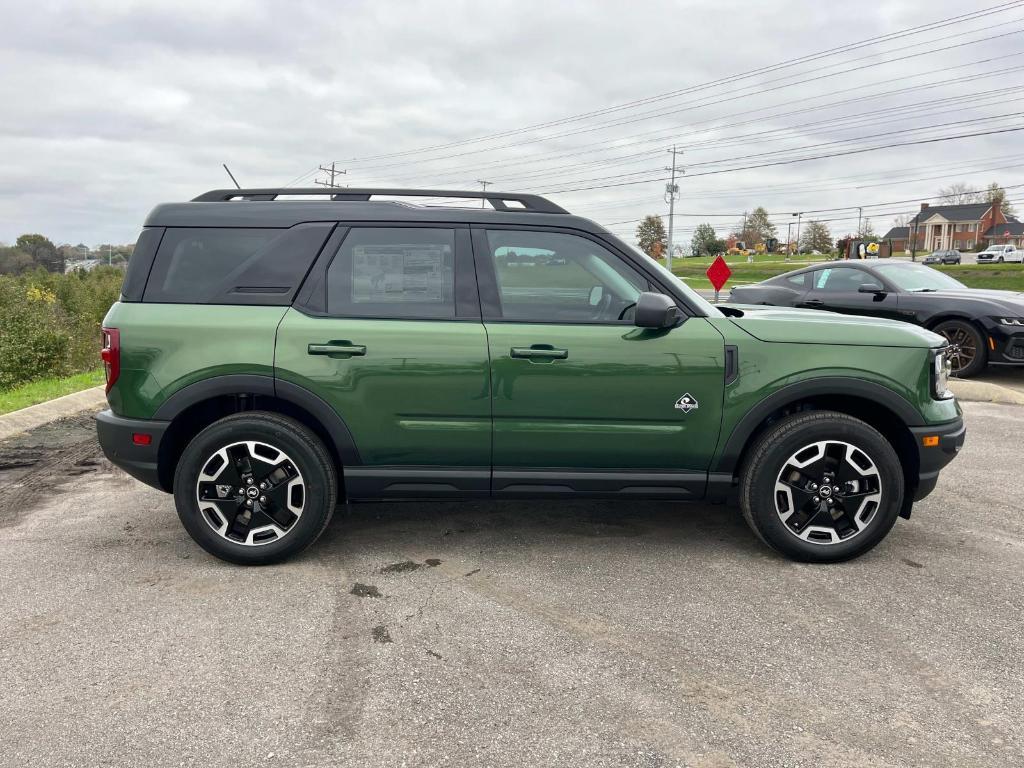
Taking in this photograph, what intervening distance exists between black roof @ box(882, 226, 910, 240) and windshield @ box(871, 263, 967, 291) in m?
128

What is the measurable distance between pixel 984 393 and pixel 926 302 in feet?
4.81

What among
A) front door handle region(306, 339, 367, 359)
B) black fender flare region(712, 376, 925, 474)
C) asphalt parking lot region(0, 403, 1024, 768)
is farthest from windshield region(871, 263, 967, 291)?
front door handle region(306, 339, 367, 359)

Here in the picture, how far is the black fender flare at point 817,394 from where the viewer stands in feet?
12.3

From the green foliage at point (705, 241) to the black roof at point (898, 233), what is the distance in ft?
107

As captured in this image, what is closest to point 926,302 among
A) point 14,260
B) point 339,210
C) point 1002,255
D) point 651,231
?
point 339,210

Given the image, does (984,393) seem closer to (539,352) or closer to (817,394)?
(817,394)

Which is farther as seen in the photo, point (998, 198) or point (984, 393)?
point (998, 198)

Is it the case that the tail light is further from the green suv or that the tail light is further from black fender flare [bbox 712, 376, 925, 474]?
black fender flare [bbox 712, 376, 925, 474]

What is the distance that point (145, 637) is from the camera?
308 centimetres

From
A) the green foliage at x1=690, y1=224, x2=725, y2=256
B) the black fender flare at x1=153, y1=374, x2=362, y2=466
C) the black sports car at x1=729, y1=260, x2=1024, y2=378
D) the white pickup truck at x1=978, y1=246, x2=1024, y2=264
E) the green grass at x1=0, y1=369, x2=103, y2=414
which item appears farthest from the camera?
the green foliage at x1=690, y1=224, x2=725, y2=256

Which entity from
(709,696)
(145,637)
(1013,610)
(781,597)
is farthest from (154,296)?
(1013,610)

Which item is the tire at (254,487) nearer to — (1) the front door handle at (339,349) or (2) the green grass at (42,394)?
(1) the front door handle at (339,349)

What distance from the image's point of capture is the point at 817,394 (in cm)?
378

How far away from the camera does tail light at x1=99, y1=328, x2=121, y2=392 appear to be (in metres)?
3.72
